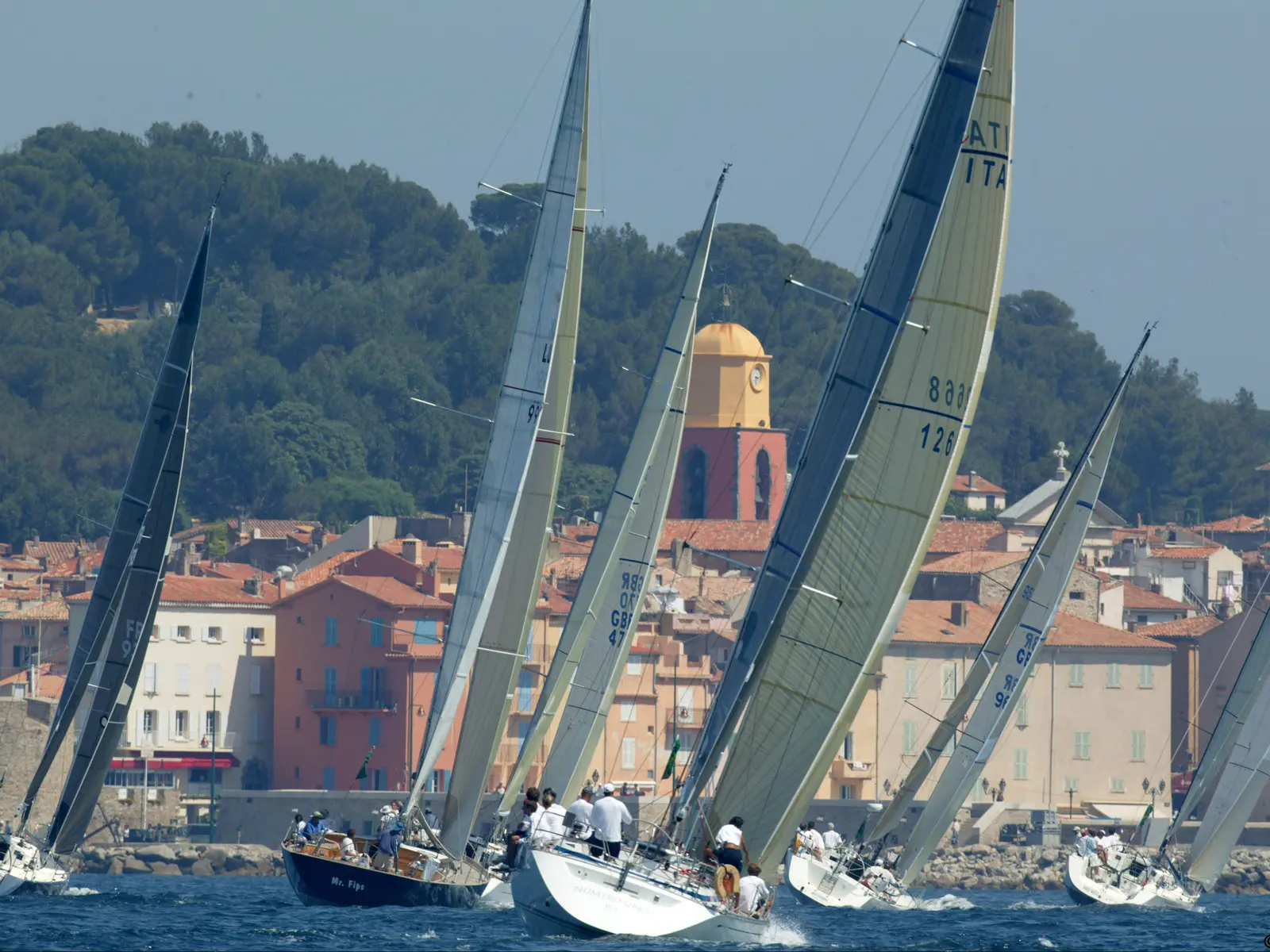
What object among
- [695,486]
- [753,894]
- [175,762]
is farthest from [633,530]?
[695,486]

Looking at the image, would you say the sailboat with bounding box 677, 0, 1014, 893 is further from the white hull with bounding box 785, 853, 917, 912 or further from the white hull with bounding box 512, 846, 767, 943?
the white hull with bounding box 785, 853, 917, 912

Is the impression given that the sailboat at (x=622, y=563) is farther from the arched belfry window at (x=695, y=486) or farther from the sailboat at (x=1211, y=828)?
the arched belfry window at (x=695, y=486)

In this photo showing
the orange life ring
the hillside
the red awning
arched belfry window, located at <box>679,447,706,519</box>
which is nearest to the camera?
the orange life ring

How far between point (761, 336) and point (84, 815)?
281ft

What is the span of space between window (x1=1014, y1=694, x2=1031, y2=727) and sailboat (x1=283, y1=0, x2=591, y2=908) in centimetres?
3757

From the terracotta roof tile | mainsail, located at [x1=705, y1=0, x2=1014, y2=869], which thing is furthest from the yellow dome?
mainsail, located at [x1=705, y1=0, x2=1014, y2=869]

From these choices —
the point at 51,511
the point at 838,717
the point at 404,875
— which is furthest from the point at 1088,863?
the point at 51,511

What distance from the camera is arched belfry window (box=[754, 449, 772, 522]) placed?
9206 centimetres

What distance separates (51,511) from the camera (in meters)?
93.3

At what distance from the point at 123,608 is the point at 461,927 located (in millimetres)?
6006

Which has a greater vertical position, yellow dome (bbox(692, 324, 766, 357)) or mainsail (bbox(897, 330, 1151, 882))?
yellow dome (bbox(692, 324, 766, 357))

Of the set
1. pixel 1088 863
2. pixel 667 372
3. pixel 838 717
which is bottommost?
pixel 1088 863

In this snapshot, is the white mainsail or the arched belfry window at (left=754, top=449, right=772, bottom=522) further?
the arched belfry window at (left=754, top=449, right=772, bottom=522)

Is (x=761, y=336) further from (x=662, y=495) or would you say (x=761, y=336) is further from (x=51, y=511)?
(x=662, y=495)
